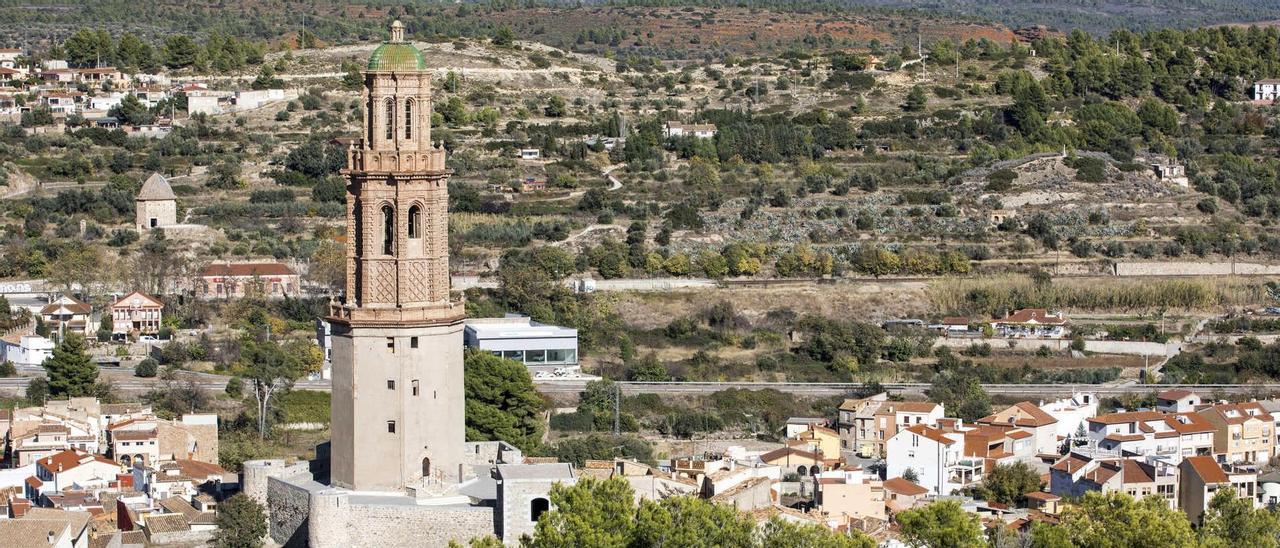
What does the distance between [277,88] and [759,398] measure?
138 ft

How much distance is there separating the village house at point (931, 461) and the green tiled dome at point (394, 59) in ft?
47.4

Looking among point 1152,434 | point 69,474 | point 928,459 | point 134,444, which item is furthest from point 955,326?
point 69,474

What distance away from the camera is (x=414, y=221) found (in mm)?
32219

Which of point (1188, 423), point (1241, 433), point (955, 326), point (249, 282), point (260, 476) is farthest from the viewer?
point (249, 282)

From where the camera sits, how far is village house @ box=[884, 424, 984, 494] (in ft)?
141

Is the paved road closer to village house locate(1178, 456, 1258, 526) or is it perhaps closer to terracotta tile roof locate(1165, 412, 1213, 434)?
terracotta tile roof locate(1165, 412, 1213, 434)

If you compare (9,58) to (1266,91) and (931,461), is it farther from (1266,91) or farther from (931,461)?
(931,461)

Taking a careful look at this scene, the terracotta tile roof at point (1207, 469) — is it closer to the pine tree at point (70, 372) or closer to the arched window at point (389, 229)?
the arched window at point (389, 229)

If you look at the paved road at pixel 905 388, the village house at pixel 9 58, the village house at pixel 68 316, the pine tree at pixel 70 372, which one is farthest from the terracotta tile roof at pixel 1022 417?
the village house at pixel 9 58

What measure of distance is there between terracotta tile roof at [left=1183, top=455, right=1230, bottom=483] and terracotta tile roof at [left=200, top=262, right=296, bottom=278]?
98.4 feet

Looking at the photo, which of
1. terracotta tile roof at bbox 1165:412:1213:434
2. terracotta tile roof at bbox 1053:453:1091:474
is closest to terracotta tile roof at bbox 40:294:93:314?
terracotta tile roof at bbox 1165:412:1213:434

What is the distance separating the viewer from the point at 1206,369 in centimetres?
5797

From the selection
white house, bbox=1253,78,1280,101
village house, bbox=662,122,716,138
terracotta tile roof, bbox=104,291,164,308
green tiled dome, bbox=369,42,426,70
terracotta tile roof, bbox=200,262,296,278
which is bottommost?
terracotta tile roof, bbox=104,291,164,308

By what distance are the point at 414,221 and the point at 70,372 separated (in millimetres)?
20387
